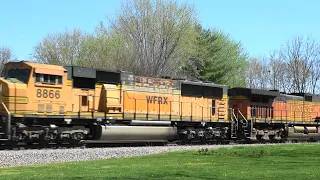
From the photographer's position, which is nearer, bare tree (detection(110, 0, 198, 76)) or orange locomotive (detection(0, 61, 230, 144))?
orange locomotive (detection(0, 61, 230, 144))

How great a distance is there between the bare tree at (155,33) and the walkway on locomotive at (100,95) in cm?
1655

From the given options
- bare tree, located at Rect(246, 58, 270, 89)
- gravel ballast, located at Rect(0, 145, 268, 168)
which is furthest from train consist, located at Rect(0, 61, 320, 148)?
bare tree, located at Rect(246, 58, 270, 89)

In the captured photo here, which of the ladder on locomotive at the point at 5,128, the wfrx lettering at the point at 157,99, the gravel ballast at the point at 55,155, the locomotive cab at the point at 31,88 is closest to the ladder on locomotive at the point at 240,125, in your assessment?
the wfrx lettering at the point at 157,99

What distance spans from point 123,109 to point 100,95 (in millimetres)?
1450

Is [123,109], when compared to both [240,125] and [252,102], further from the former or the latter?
[252,102]

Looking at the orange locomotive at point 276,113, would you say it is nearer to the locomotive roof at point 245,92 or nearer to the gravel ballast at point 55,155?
the locomotive roof at point 245,92

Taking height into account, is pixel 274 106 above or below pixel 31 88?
below

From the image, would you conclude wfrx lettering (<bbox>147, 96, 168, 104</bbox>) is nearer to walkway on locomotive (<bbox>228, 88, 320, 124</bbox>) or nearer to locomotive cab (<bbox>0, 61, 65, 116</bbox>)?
locomotive cab (<bbox>0, 61, 65, 116</bbox>)

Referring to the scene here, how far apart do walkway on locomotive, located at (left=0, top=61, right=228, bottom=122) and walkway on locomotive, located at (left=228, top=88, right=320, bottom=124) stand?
2242mm

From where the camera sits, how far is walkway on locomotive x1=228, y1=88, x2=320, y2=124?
28828 mm

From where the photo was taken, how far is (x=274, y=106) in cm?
3073

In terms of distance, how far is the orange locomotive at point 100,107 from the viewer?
18.3 metres

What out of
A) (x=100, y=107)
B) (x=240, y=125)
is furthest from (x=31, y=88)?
(x=240, y=125)

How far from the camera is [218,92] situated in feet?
88.4
